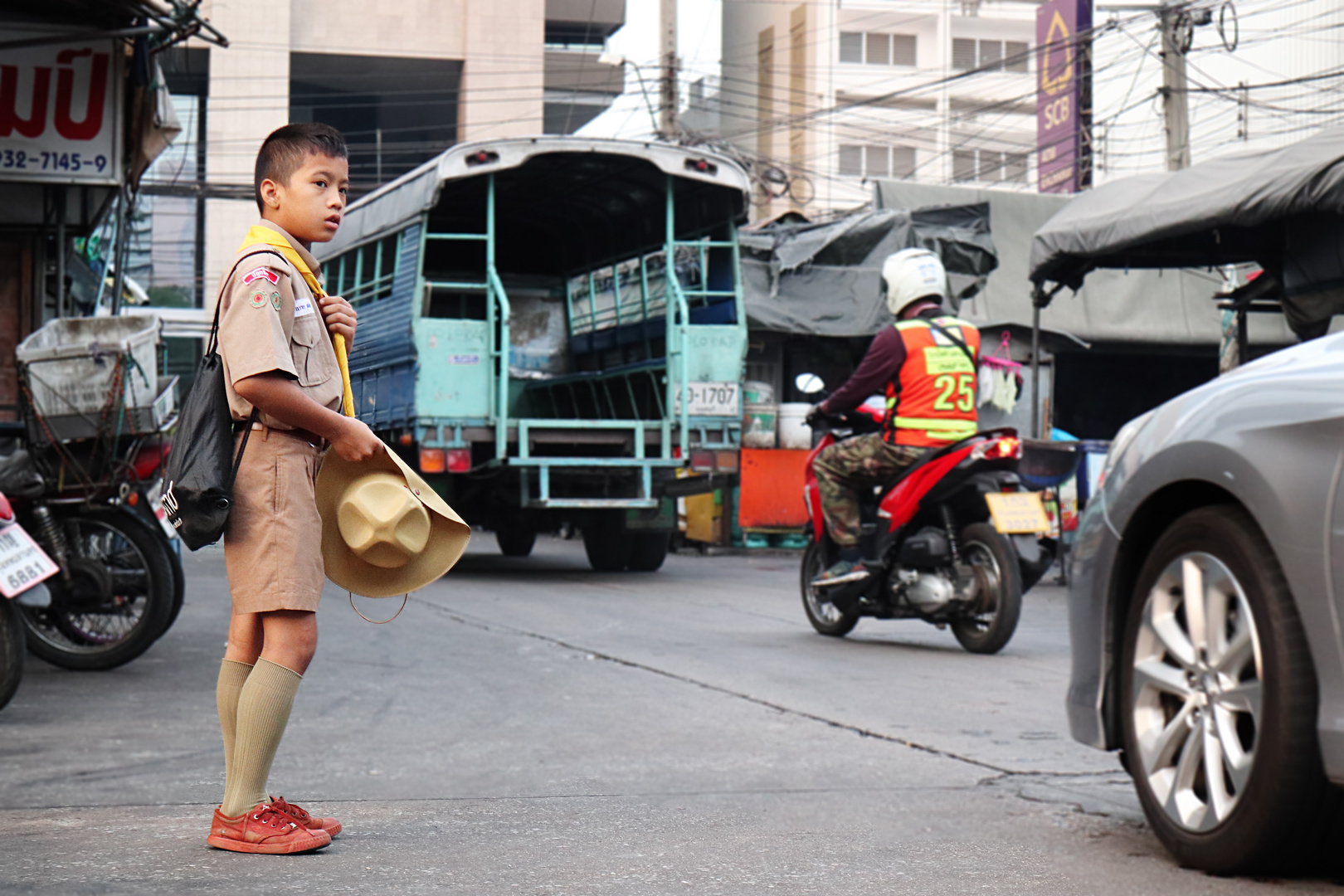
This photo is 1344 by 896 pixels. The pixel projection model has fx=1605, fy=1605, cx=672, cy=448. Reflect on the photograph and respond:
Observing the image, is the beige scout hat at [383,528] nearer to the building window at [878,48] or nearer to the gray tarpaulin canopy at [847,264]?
the gray tarpaulin canopy at [847,264]

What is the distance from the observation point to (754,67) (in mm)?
54500

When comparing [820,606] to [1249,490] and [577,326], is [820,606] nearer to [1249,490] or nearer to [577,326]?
[1249,490]

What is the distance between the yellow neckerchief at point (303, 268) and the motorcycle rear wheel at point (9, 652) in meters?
2.53

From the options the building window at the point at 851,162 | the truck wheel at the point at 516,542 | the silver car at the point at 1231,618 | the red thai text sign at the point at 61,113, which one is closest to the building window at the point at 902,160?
the building window at the point at 851,162

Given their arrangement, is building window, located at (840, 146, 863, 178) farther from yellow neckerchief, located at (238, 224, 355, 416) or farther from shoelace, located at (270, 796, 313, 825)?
shoelace, located at (270, 796, 313, 825)

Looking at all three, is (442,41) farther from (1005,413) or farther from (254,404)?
(254,404)

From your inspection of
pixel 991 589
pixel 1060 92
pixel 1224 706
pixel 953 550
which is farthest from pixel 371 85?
pixel 1224 706

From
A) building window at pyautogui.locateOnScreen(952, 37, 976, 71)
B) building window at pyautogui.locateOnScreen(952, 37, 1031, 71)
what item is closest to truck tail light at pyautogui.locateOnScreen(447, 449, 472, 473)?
building window at pyautogui.locateOnScreen(952, 37, 1031, 71)

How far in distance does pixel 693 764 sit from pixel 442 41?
98.3 feet

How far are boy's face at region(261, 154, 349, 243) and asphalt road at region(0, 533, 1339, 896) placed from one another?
1404mm

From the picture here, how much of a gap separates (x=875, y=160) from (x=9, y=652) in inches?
2012

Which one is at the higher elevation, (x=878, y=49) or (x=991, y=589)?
(x=878, y=49)

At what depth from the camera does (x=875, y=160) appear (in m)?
54.7

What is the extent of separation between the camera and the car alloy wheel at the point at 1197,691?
3.39 m
